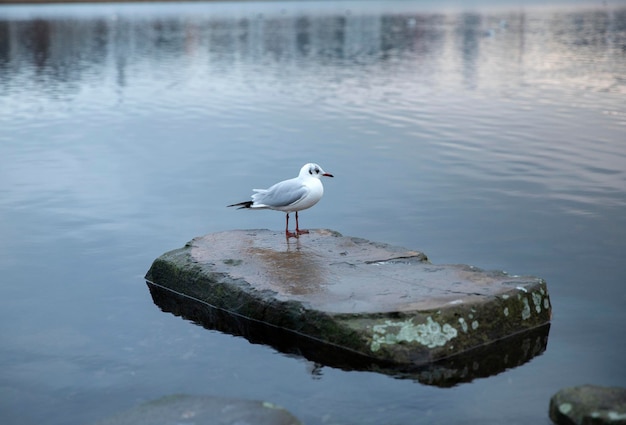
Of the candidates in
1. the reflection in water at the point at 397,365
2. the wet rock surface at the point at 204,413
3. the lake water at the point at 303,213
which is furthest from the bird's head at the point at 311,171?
the wet rock surface at the point at 204,413

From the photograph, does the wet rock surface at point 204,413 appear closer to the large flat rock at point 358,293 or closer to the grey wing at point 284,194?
the large flat rock at point 358,293

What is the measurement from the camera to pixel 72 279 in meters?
9.15

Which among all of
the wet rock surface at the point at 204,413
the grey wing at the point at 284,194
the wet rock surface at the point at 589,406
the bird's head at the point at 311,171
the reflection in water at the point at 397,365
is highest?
the bird's head at the point at 311,171

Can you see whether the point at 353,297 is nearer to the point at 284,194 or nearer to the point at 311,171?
the point at 284,194

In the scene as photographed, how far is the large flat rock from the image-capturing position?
6852 mm

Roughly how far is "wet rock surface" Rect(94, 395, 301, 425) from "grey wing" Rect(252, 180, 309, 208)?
135 inches

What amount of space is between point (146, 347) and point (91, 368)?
0.58 meters

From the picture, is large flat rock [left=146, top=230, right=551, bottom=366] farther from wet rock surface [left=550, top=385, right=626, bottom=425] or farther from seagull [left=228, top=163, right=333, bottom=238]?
wet rock surface [left=550, top=385, right=626, bottom=425]

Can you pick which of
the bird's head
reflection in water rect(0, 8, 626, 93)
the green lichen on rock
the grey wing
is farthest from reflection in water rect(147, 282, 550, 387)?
reflection in water rect(0, 8, 626, 93)

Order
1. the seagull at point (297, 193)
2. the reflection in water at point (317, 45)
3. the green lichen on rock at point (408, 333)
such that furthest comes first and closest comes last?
the reflection in water at point (317, 45) < the seagull at point (297, 193) < the green lichen on rock at point (408, 333)

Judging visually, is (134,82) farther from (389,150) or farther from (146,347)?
(146,347)

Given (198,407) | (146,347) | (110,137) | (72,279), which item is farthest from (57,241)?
(110,137)

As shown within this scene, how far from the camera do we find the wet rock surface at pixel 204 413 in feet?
18.2

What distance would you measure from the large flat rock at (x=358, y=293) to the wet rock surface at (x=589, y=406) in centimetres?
127
